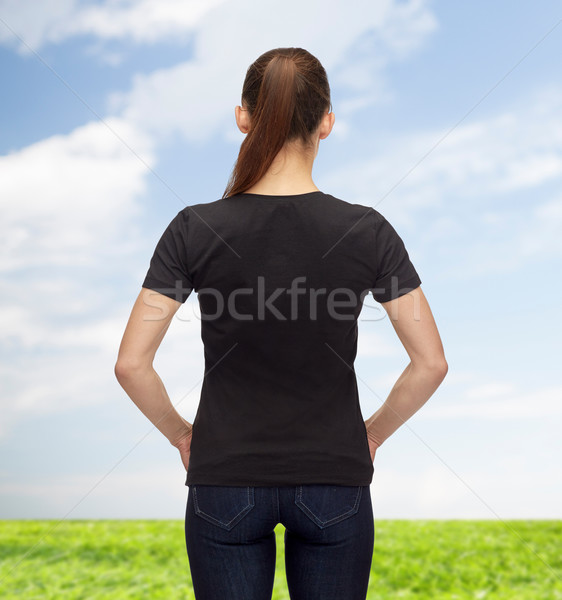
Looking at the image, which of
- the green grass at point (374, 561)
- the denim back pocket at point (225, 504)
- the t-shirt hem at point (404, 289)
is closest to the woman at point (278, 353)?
the denim back pocket at point (225, 504)

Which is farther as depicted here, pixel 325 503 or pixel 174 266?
pixel 174 266

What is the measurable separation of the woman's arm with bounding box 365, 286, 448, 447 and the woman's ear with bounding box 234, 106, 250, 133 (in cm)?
77

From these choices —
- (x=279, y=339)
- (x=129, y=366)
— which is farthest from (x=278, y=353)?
(x=129, y=366)

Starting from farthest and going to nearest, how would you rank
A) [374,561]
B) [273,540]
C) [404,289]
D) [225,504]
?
[374,561] → [404,289] → [273,540] → [225,504]

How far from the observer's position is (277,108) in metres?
2.02

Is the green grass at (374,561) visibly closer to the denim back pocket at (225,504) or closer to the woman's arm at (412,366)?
the woman's arm at (412,366)

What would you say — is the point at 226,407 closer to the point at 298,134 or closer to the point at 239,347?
the point at 239,347

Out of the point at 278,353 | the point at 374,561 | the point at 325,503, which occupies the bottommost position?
the point at 374,561

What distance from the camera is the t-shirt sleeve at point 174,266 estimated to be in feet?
6.82

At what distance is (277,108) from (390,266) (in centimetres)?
64

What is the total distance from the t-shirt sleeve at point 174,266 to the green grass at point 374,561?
4045 mm

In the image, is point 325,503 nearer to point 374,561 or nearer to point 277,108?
point 277,108

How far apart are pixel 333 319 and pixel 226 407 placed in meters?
0.43

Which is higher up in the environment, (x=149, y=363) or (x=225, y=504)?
(x=149, y=363)
